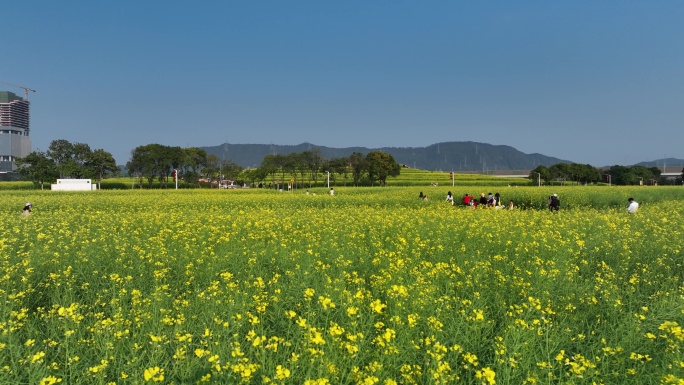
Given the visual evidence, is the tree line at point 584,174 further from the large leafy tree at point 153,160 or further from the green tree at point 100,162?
the green tree at point 100,162

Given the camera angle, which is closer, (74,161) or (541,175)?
(74,161)

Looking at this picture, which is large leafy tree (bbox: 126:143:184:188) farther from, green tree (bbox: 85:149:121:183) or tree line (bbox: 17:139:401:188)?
green tree (bbox: 85:149:121:183)

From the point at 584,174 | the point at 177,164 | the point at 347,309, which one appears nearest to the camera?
the point at 347,309

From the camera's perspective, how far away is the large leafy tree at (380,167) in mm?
97062

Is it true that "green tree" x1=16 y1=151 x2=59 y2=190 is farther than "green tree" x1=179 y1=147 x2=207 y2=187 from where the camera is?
No

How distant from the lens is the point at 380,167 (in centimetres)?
9719

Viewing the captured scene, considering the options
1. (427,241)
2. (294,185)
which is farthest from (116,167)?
(427,241)

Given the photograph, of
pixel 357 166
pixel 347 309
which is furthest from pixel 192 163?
pixel 347 309

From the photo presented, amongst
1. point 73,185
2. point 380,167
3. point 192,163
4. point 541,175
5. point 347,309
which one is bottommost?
point 347,309

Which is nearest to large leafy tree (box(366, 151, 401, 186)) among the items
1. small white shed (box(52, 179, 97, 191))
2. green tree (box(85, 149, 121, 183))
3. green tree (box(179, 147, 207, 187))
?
green tree (box(179, 147, 207, 187))

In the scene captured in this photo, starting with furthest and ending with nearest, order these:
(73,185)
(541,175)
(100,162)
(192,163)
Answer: (541,175) → (192,163) → (100,162) → (73,185)

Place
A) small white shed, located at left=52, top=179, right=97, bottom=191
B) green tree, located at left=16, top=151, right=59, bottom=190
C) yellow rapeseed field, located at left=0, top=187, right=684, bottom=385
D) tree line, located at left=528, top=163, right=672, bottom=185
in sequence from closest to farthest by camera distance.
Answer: yellow rapeseed field, located at left=0, top=187, right=684, bottom=385 < small white shed, located at left=52, top=179, right=97, bottom=191 < green tree, located at left=16, top=151, right=59, bottom=190 < tree line, located at left=528, top=163, right=672, bottom=185

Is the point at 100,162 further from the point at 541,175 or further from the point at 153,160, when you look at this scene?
the point at 541,175

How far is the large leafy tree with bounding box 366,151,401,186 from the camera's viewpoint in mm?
97062
